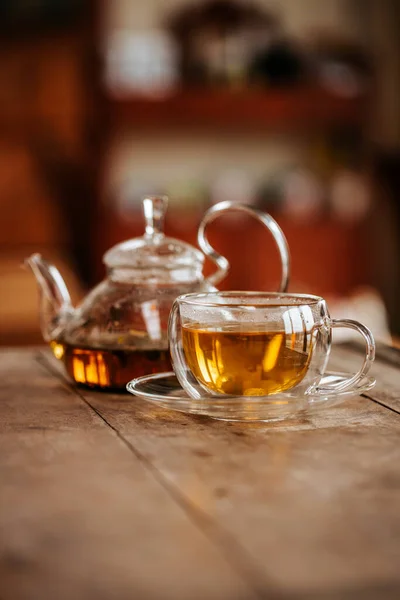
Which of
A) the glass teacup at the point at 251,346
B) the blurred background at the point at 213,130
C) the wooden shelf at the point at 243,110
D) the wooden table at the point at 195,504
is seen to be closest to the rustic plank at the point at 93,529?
the wooden table at the point at 195,504

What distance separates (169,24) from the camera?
4.49 meters

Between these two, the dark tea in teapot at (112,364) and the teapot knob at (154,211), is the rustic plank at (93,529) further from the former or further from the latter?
the teapot knob at (154,211)

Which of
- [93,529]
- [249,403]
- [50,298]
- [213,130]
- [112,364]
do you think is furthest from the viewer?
[213,130]

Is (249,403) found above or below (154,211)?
below

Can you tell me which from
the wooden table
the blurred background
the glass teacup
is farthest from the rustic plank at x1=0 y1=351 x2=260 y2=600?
the blurred background

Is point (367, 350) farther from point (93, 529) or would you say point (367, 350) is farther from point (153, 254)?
point (93, 529)

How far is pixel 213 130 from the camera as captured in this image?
178 inches

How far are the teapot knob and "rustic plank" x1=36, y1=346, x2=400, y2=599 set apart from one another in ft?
0.71

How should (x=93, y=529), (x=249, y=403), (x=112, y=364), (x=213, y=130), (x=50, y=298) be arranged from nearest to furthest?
1. (x=93, y=529)
2. (x=249, y=403)
3. (x=112, y=364)
4. (x=50, y=298)
5. (x=213, y=130)

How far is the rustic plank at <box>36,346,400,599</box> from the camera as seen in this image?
52 cm

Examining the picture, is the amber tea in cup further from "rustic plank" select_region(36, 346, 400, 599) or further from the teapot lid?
the teapot lid

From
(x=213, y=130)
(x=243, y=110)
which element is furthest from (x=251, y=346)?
(x=213, y=130)

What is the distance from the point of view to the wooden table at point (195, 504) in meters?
0.51

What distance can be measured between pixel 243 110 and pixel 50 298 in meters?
3.35
